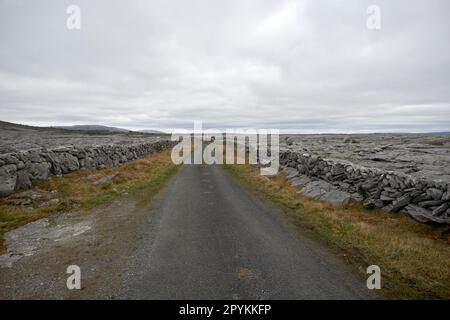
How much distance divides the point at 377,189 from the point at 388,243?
437 centimetres

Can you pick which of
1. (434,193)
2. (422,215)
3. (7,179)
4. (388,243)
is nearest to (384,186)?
(434,193)

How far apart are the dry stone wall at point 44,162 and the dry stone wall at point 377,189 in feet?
53.9

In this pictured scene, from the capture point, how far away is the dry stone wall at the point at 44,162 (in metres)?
13.0

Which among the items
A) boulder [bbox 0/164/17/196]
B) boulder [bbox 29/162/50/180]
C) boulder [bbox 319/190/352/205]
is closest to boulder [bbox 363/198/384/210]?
boulder [bbox 319/190/352/205]

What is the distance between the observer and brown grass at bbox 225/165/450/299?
6246mm

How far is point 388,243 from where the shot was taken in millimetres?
8320

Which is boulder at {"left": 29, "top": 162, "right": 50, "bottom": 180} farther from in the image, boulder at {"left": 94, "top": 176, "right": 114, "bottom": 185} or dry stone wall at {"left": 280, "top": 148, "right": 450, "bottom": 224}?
dry stone wall at {"left": 280, "top": 148, "right": 450, "bottom": 224}

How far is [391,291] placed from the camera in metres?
5.93

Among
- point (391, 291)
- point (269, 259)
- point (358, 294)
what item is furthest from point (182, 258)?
point (391, 291)

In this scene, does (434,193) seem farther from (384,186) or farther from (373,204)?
(373,204)

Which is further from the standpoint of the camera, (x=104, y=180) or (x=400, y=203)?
(x=104, y=180)

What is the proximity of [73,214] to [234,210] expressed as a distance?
7.55 meters

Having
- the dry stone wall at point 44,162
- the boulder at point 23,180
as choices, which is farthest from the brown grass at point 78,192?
the dry stone wall at point 44,162

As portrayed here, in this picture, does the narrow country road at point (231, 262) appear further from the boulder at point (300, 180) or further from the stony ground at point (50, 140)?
the stony ground at point (50, 140)
